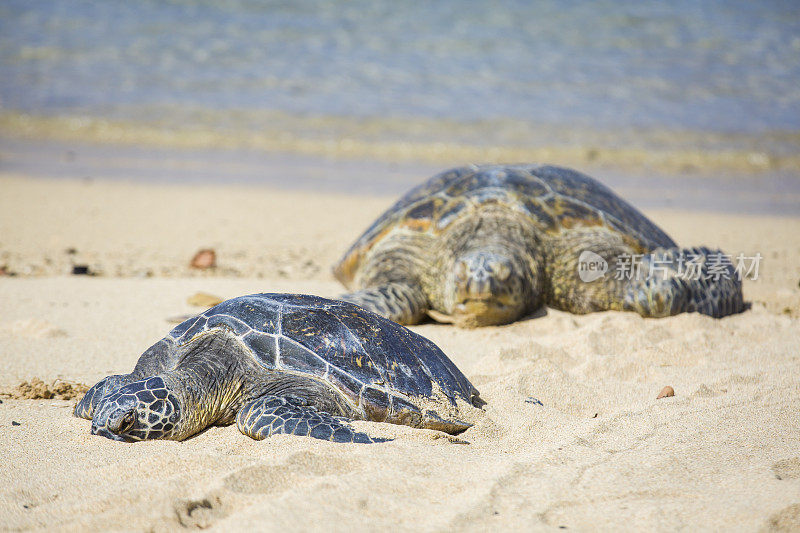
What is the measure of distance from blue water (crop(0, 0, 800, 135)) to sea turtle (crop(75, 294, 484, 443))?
11190mm

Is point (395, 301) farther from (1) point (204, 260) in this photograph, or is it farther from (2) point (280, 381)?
(1) point (204, 260)

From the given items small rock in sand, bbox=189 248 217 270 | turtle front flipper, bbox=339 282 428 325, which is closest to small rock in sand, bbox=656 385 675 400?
turtle front flipper, bbox=339 282 428 325

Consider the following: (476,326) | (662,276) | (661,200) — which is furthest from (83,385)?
(661,200)

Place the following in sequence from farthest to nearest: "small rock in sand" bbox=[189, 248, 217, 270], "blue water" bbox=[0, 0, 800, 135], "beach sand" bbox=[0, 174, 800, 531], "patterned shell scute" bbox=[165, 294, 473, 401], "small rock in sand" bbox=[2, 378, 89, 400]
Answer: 1. "blue water" bbox=[0, 0, 800, 135]
2. "small rock in sand" bbox=[189, 248, 217, 270]
3. "small rock in sand" bbox=[2, 378, 89, 400]
4. "patterned shell scute" bbox=[165, 294, 473, 401]
5. "beach sand" bbox=[0, 174, 800, 531]

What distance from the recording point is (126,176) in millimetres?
10039

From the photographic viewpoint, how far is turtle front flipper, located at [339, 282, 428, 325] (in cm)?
465

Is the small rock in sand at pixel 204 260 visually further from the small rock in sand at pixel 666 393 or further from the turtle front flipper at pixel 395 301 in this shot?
the small rock in sand at pixel 666 393

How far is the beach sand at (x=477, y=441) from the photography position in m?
2.15

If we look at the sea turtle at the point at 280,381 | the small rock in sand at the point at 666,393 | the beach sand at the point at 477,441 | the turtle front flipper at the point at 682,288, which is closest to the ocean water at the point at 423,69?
the turtle front flipper at the point at 682,288

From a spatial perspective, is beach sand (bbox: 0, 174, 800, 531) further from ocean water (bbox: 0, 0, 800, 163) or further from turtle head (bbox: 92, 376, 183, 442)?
ocean water (bbox: 0, 0, 800, 163)

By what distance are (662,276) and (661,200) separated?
15.8 feet

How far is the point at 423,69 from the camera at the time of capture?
15938mm

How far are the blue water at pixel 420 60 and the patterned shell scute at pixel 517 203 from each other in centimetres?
819

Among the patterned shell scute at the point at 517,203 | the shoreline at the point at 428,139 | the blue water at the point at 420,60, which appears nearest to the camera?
the patterned shell scute at the point at 517,203
